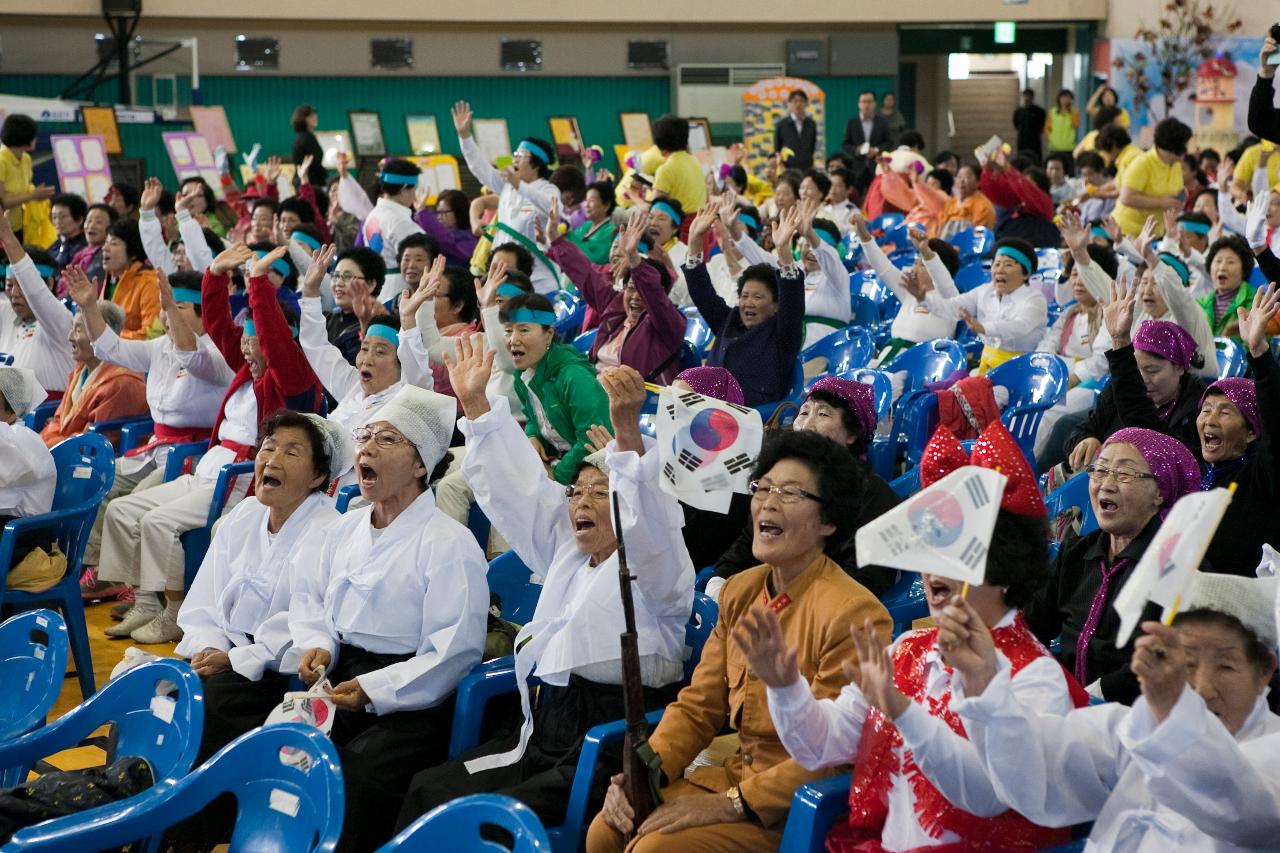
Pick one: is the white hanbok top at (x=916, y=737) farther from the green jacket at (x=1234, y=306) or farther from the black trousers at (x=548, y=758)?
the green jacket at (x=1234, y=306)

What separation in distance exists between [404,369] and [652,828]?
311 cm

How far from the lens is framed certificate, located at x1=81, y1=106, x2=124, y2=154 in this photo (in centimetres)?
1520

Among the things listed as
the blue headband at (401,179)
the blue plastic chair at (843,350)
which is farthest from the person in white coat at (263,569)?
the blue headband at (401,179)

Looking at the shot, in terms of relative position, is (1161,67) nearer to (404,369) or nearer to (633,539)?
(404,369)

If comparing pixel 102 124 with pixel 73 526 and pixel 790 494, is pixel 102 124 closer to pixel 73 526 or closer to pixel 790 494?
pixel 73 526

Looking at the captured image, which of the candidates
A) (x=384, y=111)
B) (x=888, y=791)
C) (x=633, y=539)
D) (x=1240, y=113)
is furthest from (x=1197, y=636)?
(x=384, y=111)

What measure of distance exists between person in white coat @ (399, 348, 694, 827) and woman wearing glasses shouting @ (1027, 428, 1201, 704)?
858mm

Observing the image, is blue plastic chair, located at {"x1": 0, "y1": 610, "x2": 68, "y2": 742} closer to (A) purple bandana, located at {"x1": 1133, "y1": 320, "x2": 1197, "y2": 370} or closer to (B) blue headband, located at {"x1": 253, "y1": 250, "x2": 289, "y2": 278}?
(A) purple bandana, located at {"x1": 1133, "y1": 320, "x2": 1197, "y2": 370}

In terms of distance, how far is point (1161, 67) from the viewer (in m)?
17.9

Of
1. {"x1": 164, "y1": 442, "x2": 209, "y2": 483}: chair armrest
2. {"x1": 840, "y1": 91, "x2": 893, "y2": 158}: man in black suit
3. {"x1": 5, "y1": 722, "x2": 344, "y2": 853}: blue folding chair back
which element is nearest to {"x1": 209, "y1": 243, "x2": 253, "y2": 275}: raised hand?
{"x1": 164, "y1": 442, "x2": 209, "y2": 483}: chair armrest

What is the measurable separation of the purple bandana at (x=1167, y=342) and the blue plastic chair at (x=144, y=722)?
3038mm

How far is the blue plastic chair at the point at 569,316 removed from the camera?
7859 millimetres

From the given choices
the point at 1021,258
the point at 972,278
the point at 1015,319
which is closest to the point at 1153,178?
the point at 972,278

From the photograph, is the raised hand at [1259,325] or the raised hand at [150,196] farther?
the raised hand at [150,196]
